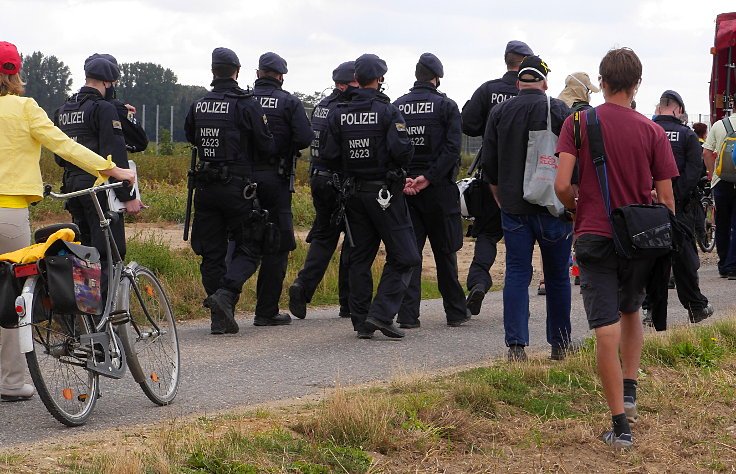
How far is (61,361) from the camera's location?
6.18m

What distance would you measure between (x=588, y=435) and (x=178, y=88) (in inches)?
3874

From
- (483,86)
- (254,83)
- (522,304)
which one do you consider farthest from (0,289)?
(483,86)

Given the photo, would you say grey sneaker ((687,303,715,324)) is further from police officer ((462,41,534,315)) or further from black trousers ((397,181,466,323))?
black trousers ((397,181,466,323))

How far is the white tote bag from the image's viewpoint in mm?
7590

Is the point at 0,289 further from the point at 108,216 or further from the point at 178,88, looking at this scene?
the point at 178,88

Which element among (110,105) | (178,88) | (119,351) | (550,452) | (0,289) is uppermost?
(178,88)

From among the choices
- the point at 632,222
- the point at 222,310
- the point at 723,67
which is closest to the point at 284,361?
the point at 222,310

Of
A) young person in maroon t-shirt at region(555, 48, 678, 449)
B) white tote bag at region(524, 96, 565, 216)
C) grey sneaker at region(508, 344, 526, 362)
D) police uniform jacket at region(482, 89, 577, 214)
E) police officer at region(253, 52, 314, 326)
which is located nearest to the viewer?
young person in maroon t-shirt at region(555, 48, 678, 449)

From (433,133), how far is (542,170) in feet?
7.37

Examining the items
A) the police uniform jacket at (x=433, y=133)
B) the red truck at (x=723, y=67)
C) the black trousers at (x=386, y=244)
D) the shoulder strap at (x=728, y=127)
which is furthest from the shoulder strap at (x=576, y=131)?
the red truck at (x=723, y=67)

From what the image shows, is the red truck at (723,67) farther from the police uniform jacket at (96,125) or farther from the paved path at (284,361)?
the police uniform jacket at (96,125)

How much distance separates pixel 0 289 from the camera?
5.95 metres

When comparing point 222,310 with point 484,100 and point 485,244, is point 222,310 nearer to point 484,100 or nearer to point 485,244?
point 485,244

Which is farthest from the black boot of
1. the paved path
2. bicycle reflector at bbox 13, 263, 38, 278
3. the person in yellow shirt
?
bicycle reflector at bbox 13, 263, 38, 278
